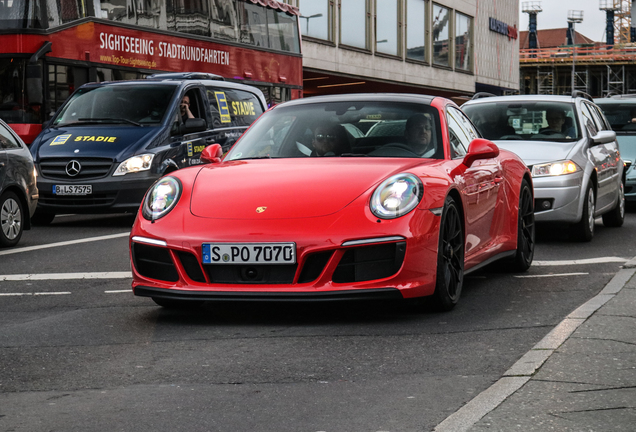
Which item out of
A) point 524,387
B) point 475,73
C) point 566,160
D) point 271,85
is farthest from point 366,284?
point 475,73

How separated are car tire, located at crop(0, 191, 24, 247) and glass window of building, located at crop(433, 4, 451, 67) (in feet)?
142

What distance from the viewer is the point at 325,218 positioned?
17.9 ft

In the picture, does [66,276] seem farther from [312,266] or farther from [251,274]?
[312,266]

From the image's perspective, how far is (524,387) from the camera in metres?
3.93

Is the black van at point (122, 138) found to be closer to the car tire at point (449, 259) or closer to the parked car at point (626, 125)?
the parked car at point (626, 125)

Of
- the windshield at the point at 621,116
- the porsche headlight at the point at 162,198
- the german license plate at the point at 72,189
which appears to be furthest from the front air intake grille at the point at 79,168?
the windshield at the point at 621,116

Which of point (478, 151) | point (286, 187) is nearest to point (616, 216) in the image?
point (478, 151)

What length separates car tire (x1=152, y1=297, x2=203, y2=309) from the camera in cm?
601

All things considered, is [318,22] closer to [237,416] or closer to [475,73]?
[475,73]

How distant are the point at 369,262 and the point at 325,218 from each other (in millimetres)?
322

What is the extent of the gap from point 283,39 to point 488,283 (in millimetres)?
14250

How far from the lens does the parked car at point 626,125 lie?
1471 cm

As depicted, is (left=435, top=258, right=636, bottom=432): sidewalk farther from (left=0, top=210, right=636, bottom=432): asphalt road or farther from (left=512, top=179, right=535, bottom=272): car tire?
(left=512, top=179, right=535, bottom=272): car tire

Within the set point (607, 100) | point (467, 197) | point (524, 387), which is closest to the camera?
point (524, 387)
